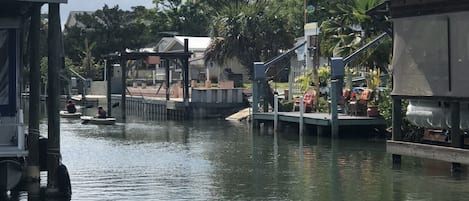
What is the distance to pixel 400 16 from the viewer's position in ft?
78.3

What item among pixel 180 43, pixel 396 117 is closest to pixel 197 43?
pixel 180 43

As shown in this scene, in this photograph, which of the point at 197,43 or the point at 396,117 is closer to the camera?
the point at 396,117

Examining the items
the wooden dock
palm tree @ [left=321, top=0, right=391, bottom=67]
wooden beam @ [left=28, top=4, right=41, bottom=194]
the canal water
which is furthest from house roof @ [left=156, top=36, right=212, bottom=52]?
wooden beam @ [left=28, top=4, right=41, bottom=194]

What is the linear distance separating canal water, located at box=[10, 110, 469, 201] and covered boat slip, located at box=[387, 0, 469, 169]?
1.07 meters

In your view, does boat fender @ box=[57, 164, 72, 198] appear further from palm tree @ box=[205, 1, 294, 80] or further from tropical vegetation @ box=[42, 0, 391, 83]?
palm tree @ box=[205, 1, 294, 80]

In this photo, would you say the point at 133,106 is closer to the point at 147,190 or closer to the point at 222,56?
the point at 222,56

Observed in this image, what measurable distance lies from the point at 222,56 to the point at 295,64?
13140 mm

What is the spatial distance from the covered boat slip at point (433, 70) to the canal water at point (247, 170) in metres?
1.07

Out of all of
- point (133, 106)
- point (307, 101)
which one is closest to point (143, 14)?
point (133, 106)

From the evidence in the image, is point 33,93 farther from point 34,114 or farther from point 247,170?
point 247,170

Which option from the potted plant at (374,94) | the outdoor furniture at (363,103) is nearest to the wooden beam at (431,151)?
the potted plant at (374,94)

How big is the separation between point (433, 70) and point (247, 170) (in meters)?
6.79

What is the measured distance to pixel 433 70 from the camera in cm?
A: 2248

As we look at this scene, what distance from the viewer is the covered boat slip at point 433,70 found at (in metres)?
21.6
